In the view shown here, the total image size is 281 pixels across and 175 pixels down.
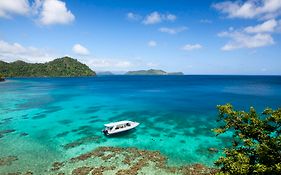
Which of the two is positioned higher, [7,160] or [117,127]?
[117,127]

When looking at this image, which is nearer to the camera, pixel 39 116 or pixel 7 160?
pixel 7 160

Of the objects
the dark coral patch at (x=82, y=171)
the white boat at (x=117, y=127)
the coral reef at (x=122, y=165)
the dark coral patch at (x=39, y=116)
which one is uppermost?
the white boat at (x=117, y=127)

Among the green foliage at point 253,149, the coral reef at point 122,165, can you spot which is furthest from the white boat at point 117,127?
the green foliage at point 253,149

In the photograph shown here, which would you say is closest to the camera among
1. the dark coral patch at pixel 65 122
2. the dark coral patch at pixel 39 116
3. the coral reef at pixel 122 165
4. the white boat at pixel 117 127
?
the coral reef at pixel 122 165

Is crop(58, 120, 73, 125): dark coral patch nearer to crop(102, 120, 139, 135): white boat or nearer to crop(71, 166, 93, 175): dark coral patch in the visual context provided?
crop(102, 120, 139, 135): white boat

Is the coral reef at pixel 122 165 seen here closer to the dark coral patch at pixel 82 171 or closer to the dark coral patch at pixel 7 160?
the dark coral patch at pixel 82 171

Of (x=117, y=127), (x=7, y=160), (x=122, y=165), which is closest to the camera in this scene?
(x=122, y=165)

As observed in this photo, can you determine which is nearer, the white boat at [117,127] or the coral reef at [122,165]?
the coral reef at [122,165]

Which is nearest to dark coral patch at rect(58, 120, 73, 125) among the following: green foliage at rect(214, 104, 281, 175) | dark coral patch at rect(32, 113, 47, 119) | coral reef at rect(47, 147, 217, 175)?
dark coral patch at rect(32, 113, 47, 119)

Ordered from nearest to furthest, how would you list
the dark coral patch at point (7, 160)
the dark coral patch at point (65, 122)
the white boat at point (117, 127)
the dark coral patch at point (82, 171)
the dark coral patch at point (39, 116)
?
the dark coral patch at point (82, 171) < the dark coral patch at point (7, 160) < the white boat at point (117, 127) < the dark coral patch at point (65, 122) < the dark coral patch at point (39, 116)

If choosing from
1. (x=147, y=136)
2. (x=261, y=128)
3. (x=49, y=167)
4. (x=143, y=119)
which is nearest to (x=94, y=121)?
(x=143, y=119)

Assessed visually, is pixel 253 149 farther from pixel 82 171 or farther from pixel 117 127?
pixel 117 127

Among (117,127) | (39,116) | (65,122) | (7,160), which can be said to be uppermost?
(117,127)

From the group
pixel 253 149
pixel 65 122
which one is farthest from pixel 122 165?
pixel 65 122
